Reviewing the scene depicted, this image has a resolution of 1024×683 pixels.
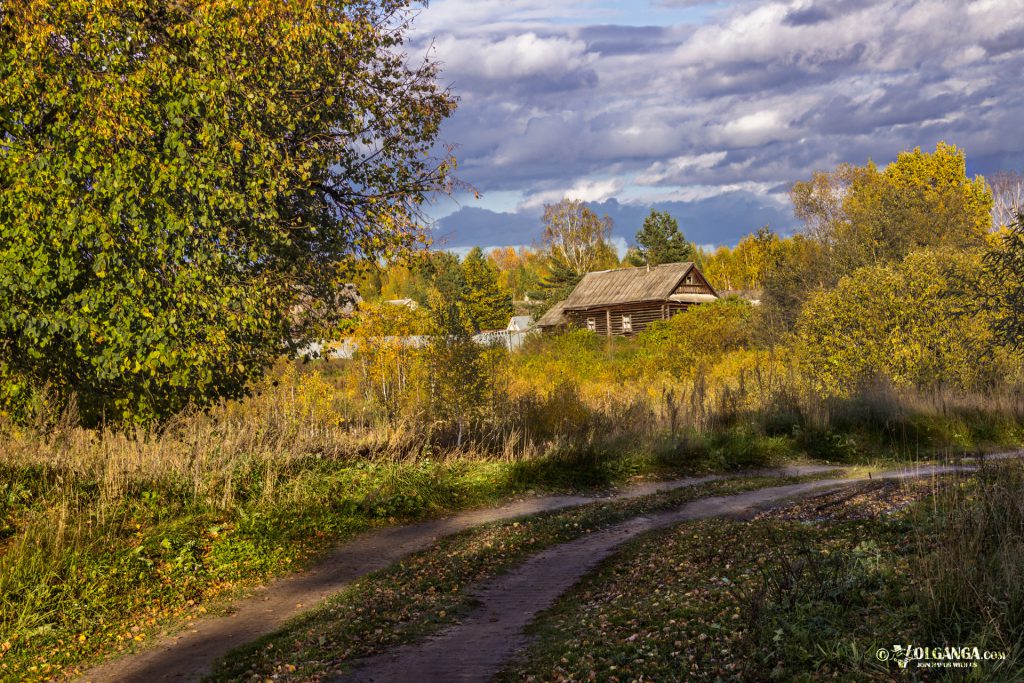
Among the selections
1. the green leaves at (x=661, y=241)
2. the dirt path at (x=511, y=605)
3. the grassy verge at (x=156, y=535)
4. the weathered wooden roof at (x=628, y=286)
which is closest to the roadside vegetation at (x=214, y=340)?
the grassy verge at (x=156, y=535)

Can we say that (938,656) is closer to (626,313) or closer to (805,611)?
(805,611)

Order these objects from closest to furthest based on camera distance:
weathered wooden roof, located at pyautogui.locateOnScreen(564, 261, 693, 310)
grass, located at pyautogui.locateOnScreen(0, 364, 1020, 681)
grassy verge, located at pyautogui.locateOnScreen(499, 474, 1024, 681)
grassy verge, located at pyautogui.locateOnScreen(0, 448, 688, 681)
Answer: grassy verge, located at pyautogui.locateOnScreen(499, 474, 1024, 681) < grassy verge, located at pyautogui.locateOnScreen(0, 448, 688, 681) < grass, located at pyautogui.locateOnScreen(0, 364, 1020, 681) < weathered wooden roof, located at pyautogui.locateOnScreen(564, 261, 693, 310)

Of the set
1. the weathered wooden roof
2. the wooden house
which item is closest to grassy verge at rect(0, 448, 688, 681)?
the wooden house

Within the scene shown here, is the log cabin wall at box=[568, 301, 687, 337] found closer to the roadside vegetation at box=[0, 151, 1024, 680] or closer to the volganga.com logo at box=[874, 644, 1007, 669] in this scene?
the roadside vegetation at box=[0, 151, 1024, 680]

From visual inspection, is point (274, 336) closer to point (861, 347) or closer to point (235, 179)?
point (235, 179)

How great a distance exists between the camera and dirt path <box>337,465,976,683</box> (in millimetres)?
6434

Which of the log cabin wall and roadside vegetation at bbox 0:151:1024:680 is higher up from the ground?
the log cabin wall

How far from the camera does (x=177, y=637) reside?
7875 millimetres

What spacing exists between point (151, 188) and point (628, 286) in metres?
53.8

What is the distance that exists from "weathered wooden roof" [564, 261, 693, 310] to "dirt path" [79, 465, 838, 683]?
1881 inches

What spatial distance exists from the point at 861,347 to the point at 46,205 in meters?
20.4

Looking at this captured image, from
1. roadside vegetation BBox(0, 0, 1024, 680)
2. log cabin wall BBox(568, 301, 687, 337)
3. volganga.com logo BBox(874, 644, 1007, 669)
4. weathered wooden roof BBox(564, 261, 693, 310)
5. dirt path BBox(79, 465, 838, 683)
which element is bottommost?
dirt path BBox(79, 465, 838, 683)

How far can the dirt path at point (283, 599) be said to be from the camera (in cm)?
704

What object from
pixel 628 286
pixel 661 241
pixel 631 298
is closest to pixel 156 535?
pixel 631 298
